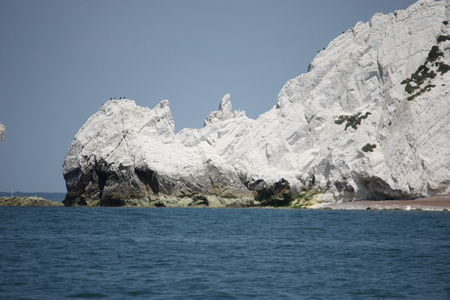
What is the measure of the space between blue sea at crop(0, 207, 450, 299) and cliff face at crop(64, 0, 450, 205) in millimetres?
28823

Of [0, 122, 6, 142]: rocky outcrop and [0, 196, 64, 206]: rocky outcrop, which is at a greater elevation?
[0, 122, 6, 142]: rocky outcrop

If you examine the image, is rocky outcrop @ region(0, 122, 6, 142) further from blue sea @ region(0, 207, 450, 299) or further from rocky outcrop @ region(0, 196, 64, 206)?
blue sea @ region(0, 207, 450, 299)

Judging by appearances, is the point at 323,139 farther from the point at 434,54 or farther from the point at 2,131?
the point at 2,131

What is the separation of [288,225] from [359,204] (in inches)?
988

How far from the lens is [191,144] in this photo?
3383 inches

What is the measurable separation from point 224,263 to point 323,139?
5696cm

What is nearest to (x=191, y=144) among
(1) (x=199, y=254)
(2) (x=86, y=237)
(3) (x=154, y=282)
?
(2) (x=86, y=237)

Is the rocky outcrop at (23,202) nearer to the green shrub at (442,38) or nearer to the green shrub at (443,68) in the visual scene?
the green shrub at (443,68)

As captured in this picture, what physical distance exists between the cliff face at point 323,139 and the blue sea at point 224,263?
94.6 feet

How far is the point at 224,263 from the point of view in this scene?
75.7 ft

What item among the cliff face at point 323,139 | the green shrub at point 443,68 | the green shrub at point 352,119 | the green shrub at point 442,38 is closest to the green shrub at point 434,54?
the cliff face at point 323,139

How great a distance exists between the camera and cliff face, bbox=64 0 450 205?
65250mm

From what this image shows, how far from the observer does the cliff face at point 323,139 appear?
6525 cm

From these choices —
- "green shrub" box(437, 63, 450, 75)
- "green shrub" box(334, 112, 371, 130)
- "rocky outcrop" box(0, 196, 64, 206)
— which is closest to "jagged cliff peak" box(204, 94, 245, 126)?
"green shrub" box(334, 112, 371, 130)
